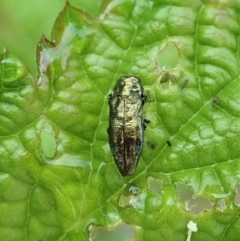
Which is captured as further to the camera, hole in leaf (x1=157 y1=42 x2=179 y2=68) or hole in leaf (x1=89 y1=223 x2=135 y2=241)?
hole in leaf (x1=157 y1=42 x2=179 y2=68)

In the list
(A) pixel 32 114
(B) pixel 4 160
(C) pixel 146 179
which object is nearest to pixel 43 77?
(A) pixel 32 114

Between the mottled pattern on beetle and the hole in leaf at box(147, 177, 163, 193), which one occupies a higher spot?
the mottled pattern on beetle

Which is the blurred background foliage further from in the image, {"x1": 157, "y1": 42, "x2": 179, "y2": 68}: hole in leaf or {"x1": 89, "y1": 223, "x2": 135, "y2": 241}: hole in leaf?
{"x1": 89, "y1": 223, "x2": 135, "y2": 241}: hole in leaf

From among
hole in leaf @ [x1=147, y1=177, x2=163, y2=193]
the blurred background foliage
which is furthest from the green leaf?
the blurred background foliage

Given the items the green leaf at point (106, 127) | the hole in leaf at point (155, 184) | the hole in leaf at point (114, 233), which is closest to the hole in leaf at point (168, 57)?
the green leaf at point (106, 127)

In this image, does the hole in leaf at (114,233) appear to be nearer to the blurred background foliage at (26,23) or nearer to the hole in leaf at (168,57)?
the hole in leaf at (168,57)

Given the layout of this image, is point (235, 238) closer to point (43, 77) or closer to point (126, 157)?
point (126, 157)

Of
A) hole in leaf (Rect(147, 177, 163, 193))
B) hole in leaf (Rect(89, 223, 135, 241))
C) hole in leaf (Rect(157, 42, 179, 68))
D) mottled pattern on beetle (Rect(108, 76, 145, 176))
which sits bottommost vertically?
hole in leaf (Rect(89, 223, 135, 241))
